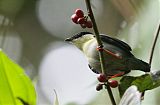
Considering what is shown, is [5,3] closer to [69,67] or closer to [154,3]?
[69,67]

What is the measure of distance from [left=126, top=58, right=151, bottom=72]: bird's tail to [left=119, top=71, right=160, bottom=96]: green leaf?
0.58ft

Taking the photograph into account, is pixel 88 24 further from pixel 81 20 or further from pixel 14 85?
pixel 14 85

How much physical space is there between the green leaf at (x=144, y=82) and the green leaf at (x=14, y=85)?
0.18m

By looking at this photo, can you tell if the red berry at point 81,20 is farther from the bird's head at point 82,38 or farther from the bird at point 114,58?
the bird's head at point 82,38

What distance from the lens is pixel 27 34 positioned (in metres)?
2.76

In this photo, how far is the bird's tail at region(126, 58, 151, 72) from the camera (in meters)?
0.99

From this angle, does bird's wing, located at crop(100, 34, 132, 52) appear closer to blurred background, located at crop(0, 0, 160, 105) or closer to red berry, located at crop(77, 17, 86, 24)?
blurred background, located at crop(0, 0, 160, 105)

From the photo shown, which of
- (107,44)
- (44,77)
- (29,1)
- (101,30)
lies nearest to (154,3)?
(107,44)

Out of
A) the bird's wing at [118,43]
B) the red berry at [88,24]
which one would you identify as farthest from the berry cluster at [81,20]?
the bird's wing at [118,43]

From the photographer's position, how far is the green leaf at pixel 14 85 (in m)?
0.76

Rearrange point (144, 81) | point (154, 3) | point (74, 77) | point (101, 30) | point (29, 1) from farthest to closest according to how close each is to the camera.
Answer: point (29, 1)
point (74, 77)
point (101, 30)
point (154, 3)
point (144, 81)

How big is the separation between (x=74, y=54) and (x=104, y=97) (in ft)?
2.64

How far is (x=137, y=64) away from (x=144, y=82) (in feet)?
0.83

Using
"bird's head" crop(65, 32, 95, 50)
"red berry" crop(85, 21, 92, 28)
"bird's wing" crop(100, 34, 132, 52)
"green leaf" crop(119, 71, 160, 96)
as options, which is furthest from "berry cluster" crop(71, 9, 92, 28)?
"bird's head" crop(65, 32, 95, 50)
